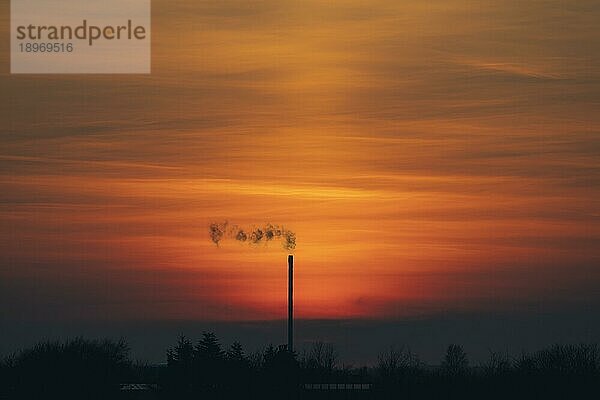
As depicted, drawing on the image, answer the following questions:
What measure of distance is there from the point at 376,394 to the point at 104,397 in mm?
14616

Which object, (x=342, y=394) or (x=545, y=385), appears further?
(x=545, y=385)

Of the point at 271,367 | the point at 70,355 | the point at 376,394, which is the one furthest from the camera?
the point at 70,355

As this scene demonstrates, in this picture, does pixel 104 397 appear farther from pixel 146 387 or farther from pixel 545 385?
pixel 545 385

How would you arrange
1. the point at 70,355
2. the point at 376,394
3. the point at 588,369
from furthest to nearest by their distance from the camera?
1. the point at 588,369
2. the point at 70,355
3. the point at 376,394

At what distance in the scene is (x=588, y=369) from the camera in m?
79.8

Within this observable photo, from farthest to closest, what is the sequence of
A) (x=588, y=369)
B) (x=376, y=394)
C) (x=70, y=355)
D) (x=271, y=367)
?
(x=588, y=369) → (x=70, y=355) → (x=376, y=394) → (x=271, y=367)

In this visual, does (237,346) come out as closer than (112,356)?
Yes

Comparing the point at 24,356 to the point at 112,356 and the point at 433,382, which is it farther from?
the point at 433,382

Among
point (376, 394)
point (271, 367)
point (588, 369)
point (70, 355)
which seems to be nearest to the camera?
point (271, 367)

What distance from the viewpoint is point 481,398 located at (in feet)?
229

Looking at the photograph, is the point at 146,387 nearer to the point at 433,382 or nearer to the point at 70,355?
the point at 70,355

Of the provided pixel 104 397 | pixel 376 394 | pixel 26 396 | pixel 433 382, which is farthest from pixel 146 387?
pixel 433 382

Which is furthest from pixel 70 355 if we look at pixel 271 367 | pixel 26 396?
pixel 271 367

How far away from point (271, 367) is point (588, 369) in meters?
25.3
